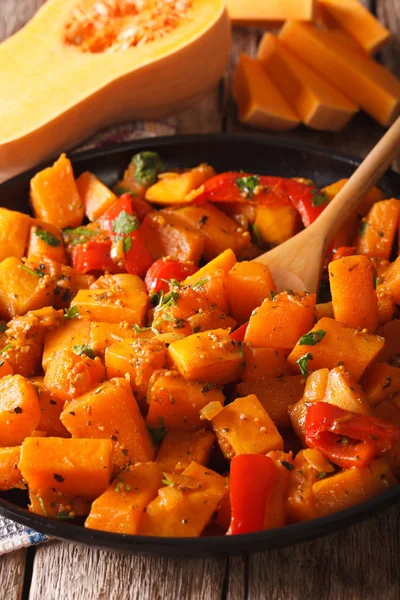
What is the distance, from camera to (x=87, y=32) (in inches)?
143

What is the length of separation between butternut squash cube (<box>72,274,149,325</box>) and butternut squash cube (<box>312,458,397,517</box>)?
2.91ft

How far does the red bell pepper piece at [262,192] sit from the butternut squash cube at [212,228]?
6 cm

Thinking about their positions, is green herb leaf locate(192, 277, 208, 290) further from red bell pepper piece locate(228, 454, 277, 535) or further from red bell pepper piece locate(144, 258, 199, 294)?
red bell pepper piece locate(228, 454, 277, 535)

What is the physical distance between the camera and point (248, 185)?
2959 mm

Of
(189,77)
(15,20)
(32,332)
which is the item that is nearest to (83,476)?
(32,332)

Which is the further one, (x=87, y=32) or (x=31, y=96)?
(x=87, y=32)

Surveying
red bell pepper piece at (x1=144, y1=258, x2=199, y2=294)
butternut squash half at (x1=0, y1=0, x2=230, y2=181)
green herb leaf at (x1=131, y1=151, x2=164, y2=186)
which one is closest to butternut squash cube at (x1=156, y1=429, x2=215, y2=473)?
red bell pepper piece at (x1=144, y1=258, x2=199, y2=294)

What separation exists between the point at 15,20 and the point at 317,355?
10.6ft

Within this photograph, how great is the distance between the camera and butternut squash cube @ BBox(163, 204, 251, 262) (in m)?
2.90

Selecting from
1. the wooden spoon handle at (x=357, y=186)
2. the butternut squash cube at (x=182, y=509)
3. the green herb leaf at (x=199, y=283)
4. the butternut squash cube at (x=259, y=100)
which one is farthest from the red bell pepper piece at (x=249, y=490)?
the butternut squash cube at (x=259, y=100)

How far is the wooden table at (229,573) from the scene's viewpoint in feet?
6.80

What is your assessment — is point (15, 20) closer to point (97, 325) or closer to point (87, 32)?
point (87, 32)

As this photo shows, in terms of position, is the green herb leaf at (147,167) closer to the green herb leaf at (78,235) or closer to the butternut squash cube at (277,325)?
the green herb leaf at (78,235)

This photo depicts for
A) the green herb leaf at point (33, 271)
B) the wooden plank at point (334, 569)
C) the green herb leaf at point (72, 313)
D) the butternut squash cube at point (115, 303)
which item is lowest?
the wooden plank at point (334, 569)
